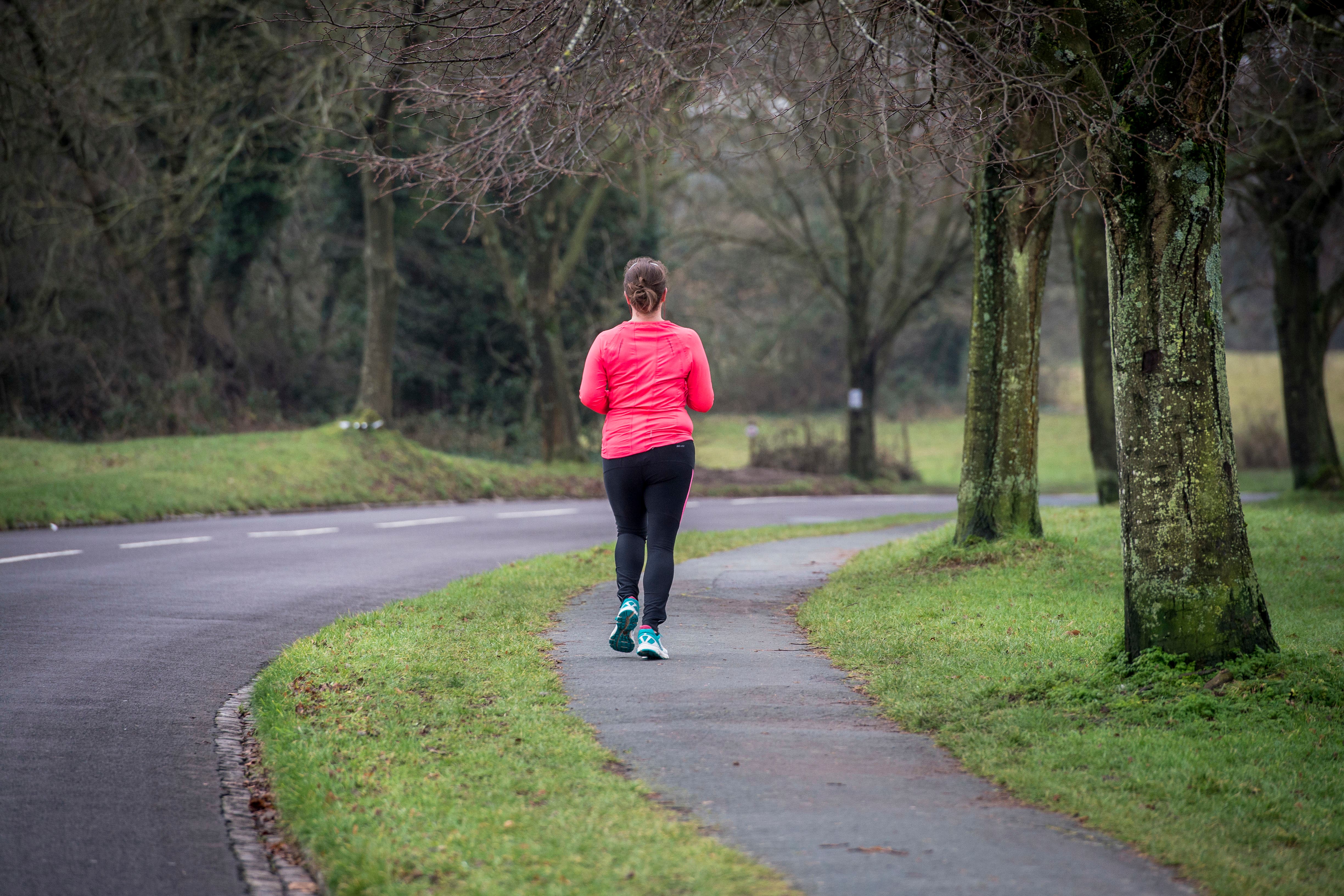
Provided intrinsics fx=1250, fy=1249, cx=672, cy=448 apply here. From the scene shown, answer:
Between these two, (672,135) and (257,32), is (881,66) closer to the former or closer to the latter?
(672,135)

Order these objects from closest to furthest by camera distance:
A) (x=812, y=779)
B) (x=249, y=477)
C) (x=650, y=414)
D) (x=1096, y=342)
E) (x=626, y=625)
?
(x=812, y=779), (x=650, y=414), (x=626, y=625), (x=1096, y=342), (x=249, y=477)

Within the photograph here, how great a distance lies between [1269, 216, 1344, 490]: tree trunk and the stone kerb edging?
2023 cm

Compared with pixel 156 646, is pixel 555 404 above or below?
above

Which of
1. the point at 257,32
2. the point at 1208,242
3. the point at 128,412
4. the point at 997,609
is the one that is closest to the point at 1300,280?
the point at 997,609

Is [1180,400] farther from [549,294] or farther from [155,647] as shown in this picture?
[549,294]

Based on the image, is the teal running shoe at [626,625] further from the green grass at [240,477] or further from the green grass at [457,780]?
the green grass at [240,477]

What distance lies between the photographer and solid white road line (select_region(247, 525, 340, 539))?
14781mm

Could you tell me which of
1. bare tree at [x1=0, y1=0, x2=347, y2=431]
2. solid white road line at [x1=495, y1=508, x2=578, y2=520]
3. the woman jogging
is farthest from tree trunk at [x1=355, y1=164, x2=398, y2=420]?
the woman jogging

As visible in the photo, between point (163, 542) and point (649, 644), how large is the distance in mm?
8660

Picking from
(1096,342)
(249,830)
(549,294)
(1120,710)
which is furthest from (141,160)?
(1120,710)

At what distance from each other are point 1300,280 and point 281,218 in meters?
21.4

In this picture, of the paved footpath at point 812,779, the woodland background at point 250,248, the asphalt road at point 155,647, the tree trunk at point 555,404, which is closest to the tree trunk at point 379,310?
the woodland background at point 250,248

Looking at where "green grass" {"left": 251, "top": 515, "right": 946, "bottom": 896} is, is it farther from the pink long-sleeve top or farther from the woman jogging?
the pink long-sleeve top

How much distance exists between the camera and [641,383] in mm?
6871
